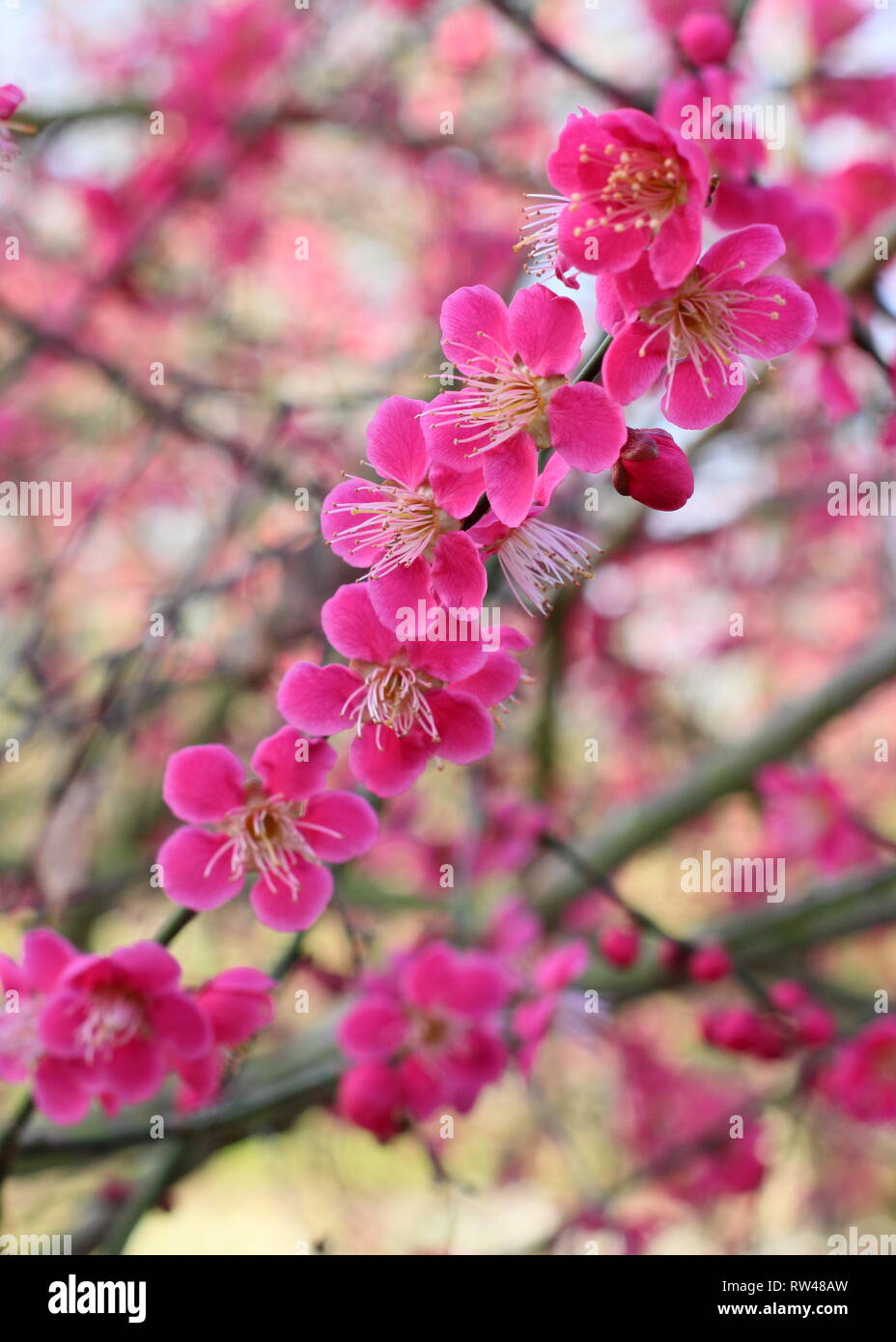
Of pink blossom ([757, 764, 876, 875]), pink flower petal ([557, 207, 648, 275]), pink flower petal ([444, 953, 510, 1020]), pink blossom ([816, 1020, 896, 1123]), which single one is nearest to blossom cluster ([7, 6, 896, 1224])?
pink flower petal ([557, 207, 648, 275])

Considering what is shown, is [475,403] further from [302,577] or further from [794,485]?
[794,485]

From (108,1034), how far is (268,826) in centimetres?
26

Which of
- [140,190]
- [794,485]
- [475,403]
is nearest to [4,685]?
[475,403]

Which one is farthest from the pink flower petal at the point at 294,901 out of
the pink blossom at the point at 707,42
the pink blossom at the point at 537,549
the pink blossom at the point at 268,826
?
the pink blossom at the point at 707,42

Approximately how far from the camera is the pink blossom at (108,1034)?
1.04m

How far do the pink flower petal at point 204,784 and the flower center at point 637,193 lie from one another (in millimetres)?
517

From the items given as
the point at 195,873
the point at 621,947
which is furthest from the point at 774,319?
the point at 621,947

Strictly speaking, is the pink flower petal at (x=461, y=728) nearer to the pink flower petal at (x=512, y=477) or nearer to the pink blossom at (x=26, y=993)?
the pink flower petal at (x=512, y=477)

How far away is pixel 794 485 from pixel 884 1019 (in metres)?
1.71

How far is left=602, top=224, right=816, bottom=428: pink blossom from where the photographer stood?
80 cm

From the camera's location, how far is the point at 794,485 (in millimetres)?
3143

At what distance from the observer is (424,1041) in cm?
147

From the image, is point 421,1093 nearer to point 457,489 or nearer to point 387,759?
point 387,759

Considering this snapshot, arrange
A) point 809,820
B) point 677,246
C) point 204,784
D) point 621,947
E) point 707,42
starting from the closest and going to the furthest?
point 677,246, point 204,784, point 707,42, point 621,947, point 809,820
